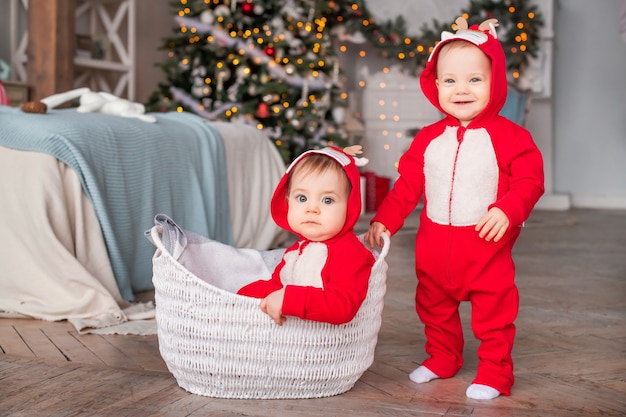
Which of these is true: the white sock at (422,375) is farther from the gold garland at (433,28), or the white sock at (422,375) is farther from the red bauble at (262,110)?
the gold garland at (433,28)

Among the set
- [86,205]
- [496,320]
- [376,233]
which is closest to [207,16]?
[86,205]

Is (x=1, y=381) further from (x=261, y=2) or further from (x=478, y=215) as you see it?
(x=261, y=2)

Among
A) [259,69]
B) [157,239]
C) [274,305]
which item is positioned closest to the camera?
[274,305]

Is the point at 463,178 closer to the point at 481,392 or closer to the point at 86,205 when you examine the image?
the point at 481,392

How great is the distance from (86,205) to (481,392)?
1.46 meters

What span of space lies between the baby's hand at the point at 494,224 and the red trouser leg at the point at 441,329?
0.26 metres

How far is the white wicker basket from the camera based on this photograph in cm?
162

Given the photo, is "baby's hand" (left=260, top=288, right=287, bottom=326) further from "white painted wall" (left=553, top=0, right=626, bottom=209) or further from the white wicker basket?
"white painted wall" (left=553, top=0, right=626, bottom=209)

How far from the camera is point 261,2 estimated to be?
18.2ft

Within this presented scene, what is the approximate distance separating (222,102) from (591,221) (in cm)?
297

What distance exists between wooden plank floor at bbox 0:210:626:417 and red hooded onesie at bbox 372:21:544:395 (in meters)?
0.12

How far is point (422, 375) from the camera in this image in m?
1.86

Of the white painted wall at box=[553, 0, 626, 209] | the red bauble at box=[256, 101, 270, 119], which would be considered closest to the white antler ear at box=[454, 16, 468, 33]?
the red bauble at box=[256, 101, 270, 119]

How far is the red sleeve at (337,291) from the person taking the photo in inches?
61.6
